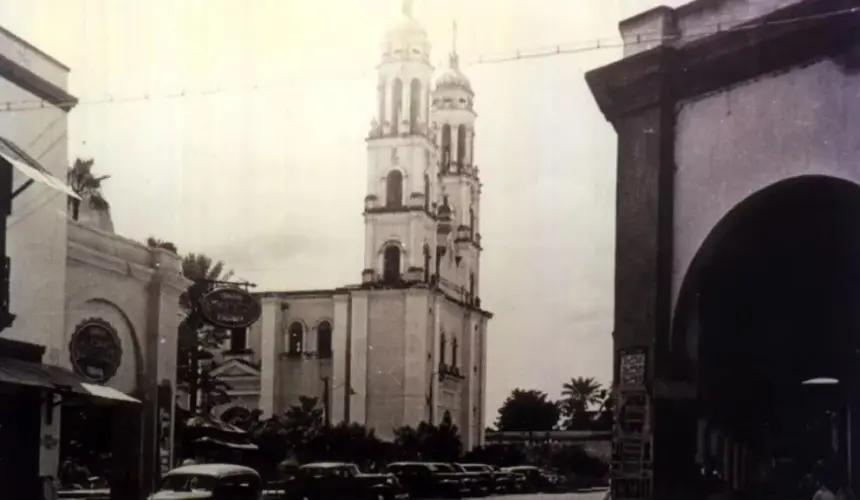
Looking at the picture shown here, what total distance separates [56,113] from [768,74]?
15.9ft

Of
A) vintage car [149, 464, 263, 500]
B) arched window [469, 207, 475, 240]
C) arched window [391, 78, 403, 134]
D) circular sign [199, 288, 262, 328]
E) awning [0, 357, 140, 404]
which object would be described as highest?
arched window [391, 78, 403, 134]

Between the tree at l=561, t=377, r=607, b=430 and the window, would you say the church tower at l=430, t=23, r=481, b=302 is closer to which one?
the tree at l=561, t=377, r=607, b=430

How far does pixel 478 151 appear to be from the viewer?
282 inches

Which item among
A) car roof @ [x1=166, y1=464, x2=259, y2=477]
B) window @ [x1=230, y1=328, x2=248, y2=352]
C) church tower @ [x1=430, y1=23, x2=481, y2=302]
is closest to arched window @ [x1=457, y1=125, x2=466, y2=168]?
church tower @ [x1=430, y1=23, x2=481, y2=302]

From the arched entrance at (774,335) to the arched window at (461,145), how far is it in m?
1.58

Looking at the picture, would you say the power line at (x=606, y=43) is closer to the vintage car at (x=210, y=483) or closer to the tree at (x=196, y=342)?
the tree at (x=196, y=342)

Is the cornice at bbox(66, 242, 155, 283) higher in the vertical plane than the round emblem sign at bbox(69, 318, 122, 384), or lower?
higher

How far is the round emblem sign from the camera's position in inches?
360

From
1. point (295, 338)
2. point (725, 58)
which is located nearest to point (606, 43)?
point (725, 58)

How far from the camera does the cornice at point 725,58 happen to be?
6125 millimetres

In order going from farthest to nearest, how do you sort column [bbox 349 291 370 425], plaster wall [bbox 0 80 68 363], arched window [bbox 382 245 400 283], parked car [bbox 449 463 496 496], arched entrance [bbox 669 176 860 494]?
plaster wall [bbox 0 80 68 363] → arched window [bbox 382 245 400 283] → column [bbox 349 291 370 425] → parked car [bbox 449 463 496 496] → arched entrance [bbox 669 176 860 494]

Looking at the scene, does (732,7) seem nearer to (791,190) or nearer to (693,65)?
(693,65)

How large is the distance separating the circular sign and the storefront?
3.45 feet

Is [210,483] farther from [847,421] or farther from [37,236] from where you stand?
[847,421]
